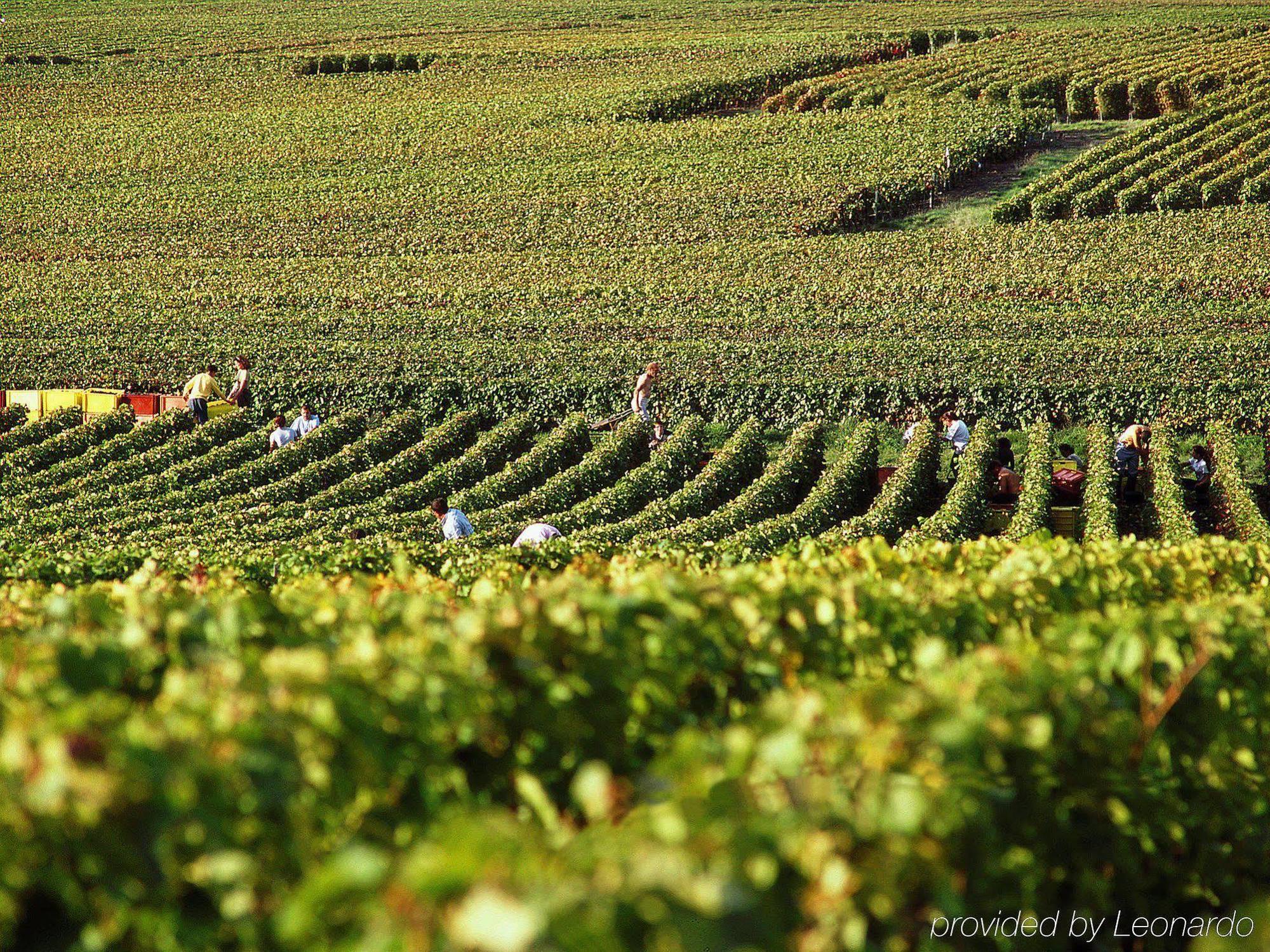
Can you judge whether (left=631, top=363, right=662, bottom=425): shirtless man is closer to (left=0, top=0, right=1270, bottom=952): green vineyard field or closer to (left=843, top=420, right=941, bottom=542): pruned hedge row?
(left=0, top=0, right=1270, bottom=952): green vineyard field

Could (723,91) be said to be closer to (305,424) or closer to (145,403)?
(145,403)

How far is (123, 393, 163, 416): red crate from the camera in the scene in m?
26.6

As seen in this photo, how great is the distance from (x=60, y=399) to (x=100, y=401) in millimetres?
800

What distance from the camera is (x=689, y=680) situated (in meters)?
4.84

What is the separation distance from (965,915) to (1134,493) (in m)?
18.1

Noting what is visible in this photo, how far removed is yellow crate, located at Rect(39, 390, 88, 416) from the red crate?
3.28 ft

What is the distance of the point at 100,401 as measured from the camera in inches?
1058

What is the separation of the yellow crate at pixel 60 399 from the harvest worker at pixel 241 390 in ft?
9.57

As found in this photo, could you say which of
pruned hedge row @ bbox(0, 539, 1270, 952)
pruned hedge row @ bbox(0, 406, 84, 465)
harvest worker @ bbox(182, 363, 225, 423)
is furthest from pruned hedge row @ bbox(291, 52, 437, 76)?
pruned hedge row @ bbox(0, 539, 1270, 952)

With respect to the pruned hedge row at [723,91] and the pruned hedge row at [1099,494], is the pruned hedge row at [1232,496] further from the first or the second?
the pruned hedge row at [723,91]

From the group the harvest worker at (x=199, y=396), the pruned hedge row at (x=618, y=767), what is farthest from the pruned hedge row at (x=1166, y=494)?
the harvest worker at (x=199, y=396)

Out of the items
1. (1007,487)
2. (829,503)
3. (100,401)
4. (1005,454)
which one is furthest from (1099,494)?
(100,401)

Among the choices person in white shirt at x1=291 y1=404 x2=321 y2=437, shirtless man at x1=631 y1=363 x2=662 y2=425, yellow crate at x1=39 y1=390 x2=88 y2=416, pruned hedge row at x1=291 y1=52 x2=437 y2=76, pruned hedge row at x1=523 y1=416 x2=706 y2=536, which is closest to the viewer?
pruned hedge row at x1=523 y1=416 x2=706 y2=536

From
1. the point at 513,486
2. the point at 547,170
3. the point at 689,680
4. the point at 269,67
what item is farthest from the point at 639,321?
the point at 269,67
